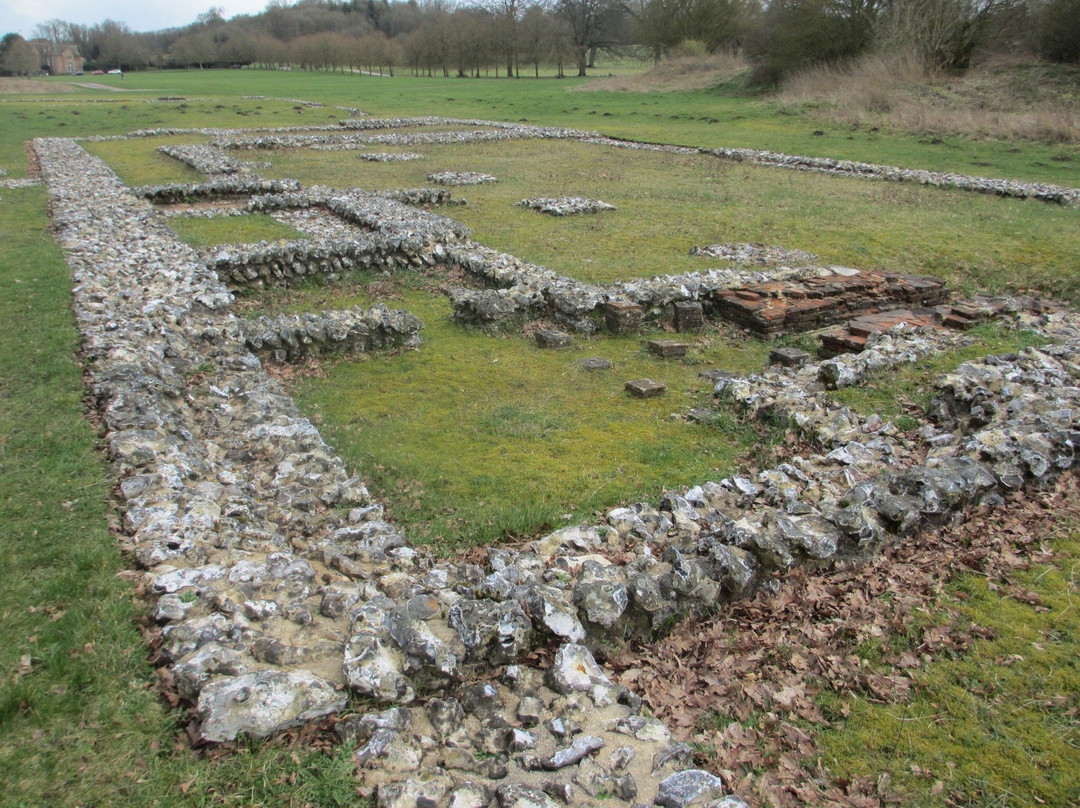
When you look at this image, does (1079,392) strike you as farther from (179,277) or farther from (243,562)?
(179,277)

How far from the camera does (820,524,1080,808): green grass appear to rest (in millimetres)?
3344

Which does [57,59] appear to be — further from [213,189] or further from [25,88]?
[213,189]

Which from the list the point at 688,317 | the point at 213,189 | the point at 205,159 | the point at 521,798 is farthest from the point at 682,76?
the point at 521,798

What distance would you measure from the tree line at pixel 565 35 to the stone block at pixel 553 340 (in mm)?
36141

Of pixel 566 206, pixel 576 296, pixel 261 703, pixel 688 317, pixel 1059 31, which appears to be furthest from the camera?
pixel 1059 31

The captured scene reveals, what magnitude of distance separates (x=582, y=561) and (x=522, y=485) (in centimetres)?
173

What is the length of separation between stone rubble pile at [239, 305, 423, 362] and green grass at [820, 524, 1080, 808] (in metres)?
7.77

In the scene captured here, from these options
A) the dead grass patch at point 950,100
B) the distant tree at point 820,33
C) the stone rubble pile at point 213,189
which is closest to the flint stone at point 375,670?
the stone rubble pile at point 213,189

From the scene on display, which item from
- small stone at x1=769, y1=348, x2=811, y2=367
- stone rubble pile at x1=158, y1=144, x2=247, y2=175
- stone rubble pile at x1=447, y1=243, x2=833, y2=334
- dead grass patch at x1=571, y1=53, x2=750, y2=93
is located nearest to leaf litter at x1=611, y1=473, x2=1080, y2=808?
small stone at x1=769, y1=348, x2=811, y2=367

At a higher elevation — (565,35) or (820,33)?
(565,35)

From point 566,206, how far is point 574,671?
→ 622 inches

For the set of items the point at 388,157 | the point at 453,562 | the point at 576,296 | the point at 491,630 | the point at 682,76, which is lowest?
the point at 453,562

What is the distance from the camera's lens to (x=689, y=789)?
315 cm

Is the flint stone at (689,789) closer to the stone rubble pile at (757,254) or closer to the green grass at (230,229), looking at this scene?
the stone rubble pile at (757,254)
